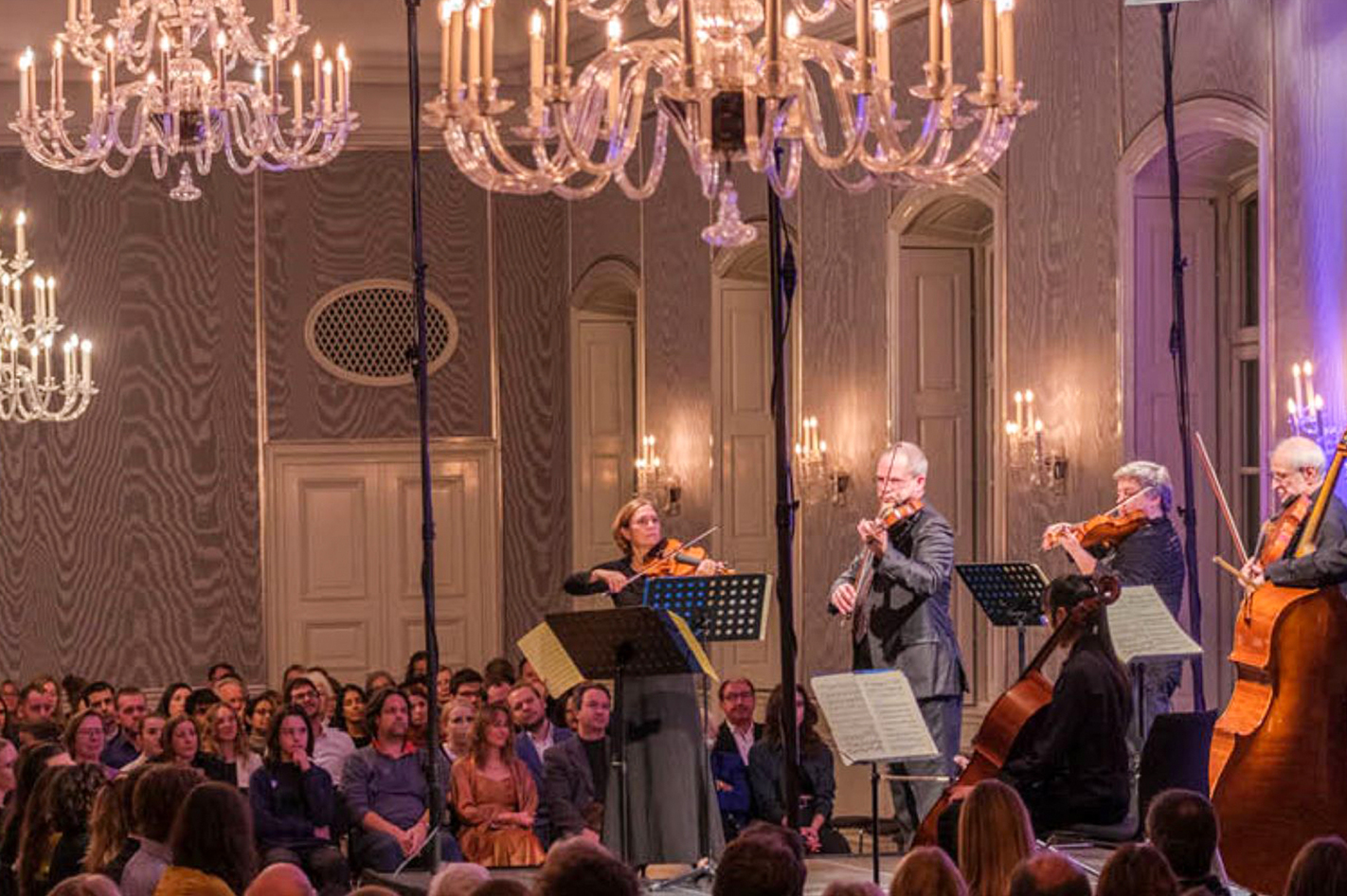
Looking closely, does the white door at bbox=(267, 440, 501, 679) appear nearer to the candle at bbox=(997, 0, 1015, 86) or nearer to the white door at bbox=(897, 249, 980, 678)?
the white door at bbox=(897, 249, 980, 678)

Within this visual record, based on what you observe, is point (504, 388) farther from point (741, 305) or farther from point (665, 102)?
point (665, 102)

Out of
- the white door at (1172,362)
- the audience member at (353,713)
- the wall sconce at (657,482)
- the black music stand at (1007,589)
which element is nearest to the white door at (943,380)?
the white door at (1172,362)

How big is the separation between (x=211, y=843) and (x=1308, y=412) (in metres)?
5.30

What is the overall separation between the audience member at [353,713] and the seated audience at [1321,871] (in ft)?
28.2

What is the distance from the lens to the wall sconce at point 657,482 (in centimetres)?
1541

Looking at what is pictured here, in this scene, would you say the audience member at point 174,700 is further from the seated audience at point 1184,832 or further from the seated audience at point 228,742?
the seated audience at point 1184,832

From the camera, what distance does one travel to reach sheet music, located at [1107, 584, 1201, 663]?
775cm

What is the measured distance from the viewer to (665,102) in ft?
18.5

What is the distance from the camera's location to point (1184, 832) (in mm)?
5281

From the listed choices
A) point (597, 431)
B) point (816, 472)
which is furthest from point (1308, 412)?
point (597, 431)

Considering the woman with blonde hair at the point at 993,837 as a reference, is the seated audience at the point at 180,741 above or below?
below

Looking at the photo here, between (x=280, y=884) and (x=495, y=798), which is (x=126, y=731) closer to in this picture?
(x=495, y=798)

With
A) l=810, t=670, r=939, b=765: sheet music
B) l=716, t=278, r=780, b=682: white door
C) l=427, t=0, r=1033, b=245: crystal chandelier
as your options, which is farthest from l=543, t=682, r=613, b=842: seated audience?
l=716, t=278, r=780, b=682: white door

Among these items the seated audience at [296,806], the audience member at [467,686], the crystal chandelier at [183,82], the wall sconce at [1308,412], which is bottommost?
the seated audience at [296,806]
